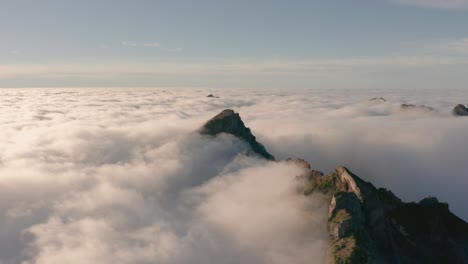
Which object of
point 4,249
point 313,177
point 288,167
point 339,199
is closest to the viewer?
point 339,199

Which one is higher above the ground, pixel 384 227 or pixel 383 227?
pixel 383 227

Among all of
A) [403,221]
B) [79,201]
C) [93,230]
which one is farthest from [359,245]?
[79,201]

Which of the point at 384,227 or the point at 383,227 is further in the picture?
the point at 384,227

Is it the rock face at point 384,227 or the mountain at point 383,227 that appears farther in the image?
the rock face at point 384,227

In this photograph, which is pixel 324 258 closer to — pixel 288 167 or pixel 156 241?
pixel 156 241

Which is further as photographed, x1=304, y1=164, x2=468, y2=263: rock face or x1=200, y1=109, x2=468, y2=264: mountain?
x1=304, y1=164, x2=468, y2=263: rock face
